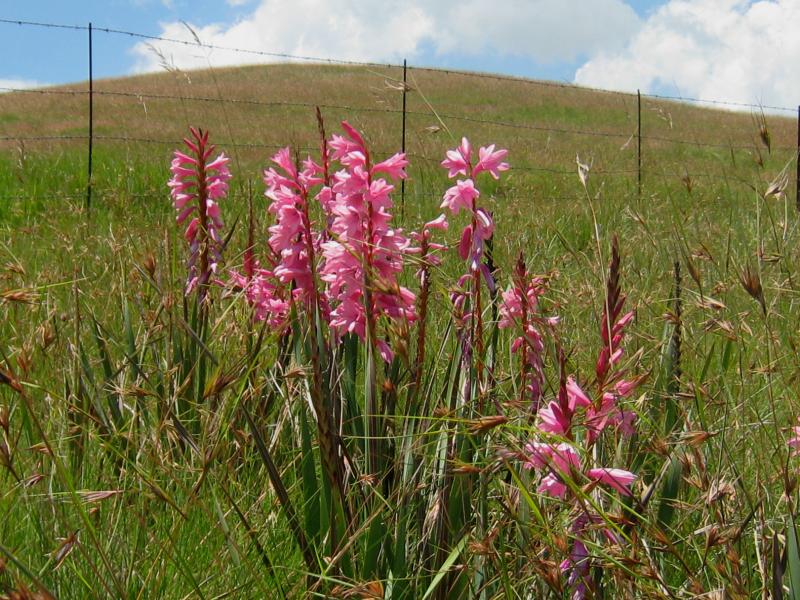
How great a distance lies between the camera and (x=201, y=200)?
2451 millimetres

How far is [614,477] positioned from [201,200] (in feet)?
5.25

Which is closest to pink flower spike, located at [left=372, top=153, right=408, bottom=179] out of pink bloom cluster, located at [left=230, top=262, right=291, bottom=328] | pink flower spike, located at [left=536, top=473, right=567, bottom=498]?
pink bloom cluster, located at [left=230, top=262, right=291, bottom=328]

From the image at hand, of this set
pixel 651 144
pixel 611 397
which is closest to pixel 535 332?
pixel 611 397

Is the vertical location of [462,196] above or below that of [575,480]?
above

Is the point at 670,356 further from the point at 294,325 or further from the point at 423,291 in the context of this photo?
the point at 294,325

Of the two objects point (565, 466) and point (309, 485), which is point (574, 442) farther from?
point (309, 485)

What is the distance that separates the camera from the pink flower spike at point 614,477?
1234 mm

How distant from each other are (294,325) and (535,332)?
53 centimetres

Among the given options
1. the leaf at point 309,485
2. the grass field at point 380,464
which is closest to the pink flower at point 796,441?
the grass field at point 380,464

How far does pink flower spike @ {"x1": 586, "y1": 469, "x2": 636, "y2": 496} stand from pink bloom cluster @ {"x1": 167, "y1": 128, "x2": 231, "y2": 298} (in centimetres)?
138

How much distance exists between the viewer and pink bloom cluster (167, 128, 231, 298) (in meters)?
2.45

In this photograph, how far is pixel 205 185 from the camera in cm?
250

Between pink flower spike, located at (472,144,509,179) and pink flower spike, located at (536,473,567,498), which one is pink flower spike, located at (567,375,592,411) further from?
pink flower spike, located at (472,144,509,179)

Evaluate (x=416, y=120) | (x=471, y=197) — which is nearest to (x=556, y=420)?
(x=471, y=197)
